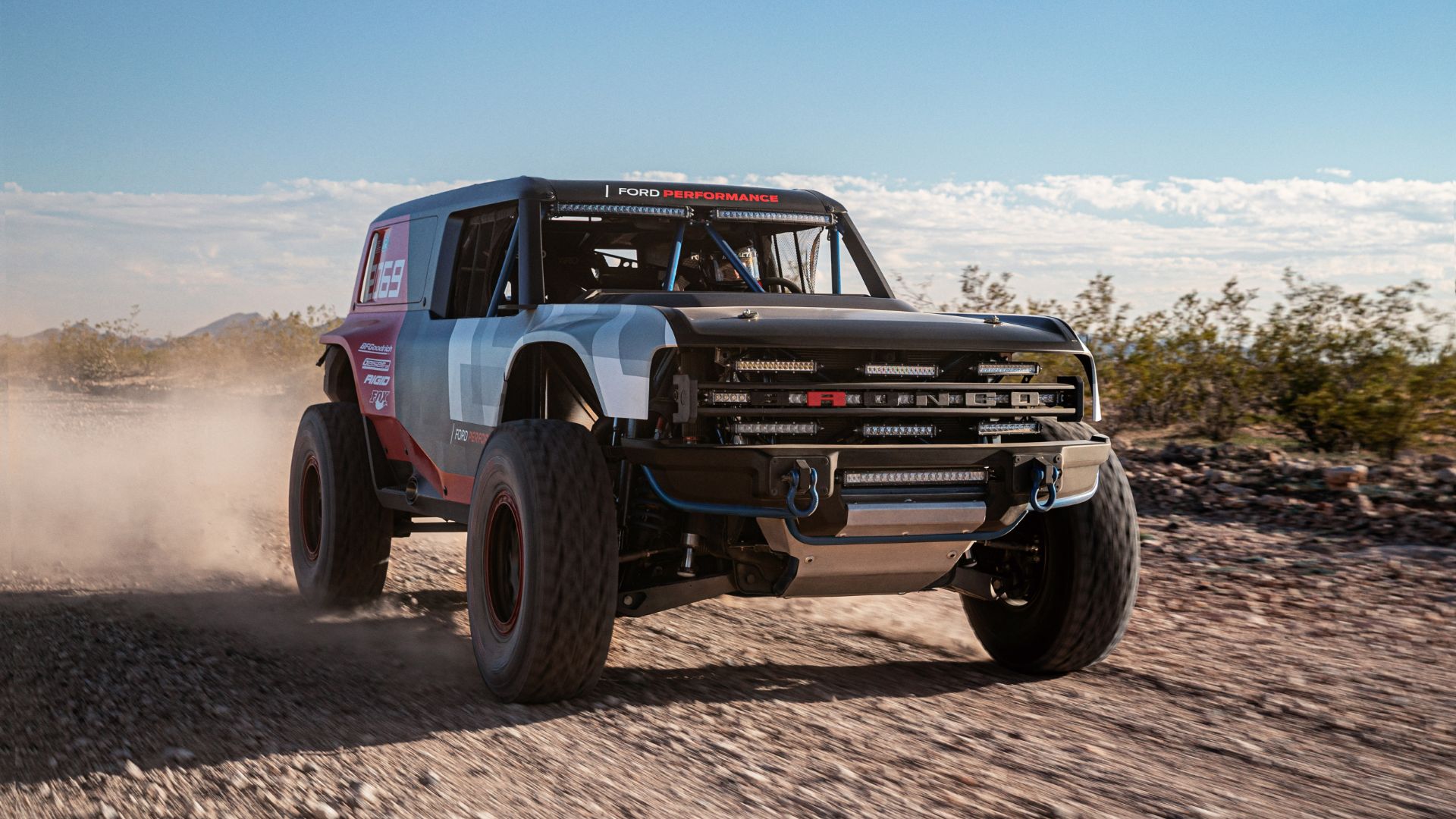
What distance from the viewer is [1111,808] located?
3764 mm

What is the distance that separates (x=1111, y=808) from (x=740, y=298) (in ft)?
8.54

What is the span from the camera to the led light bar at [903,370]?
4754 mm

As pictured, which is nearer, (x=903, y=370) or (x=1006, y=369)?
(x=903, y=370)

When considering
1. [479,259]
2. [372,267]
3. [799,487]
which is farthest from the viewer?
[372,267]

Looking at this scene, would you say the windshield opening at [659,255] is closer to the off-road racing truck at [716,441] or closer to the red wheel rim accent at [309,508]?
the off-road racing truck at [716,441]

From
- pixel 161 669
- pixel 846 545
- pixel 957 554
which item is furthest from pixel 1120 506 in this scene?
pixel 161 669

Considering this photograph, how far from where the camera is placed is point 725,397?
450 cm

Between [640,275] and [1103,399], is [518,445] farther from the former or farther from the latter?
[1103,399]

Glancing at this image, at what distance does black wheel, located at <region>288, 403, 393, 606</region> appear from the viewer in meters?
7.05

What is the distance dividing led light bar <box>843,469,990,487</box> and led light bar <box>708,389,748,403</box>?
1.49ft

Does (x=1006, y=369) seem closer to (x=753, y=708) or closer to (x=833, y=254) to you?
(x=753, y=708)

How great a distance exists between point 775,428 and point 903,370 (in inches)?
22.4

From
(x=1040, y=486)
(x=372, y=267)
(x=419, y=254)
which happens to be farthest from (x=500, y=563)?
(x=372, y=267)

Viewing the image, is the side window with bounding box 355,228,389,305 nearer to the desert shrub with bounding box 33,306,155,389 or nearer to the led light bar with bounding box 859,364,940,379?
the led light bar with bounding box 859,364,940,379
